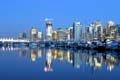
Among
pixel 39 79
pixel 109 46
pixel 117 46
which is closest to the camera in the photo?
pixel 39 79

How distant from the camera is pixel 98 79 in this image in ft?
85.0

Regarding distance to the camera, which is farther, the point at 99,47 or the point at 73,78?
the point at 99,47

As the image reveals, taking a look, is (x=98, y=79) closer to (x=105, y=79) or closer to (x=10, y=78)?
A: (x=105, y=79)

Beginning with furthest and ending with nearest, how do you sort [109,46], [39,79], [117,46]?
Answer: [109,46] < [117,46] < [39,79]

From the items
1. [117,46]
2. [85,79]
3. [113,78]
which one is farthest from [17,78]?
[117,46]

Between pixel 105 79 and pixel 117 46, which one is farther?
pixel 117 46

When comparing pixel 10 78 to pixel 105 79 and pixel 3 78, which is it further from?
pixel 105 79

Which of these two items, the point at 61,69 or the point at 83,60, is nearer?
the point at 61,69

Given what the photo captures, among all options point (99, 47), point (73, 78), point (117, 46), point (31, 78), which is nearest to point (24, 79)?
point (31, 78)

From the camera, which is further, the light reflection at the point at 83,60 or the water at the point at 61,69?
the light reflection at the point at 83,60

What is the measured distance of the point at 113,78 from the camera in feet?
88.5

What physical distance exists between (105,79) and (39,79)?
428 centimetres

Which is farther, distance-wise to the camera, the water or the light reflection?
the light reflection

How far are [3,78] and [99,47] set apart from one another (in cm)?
8861
